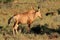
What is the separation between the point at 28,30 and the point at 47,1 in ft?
60.9

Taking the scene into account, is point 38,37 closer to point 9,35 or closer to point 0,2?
point 9,35

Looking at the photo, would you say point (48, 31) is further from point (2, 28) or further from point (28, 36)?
point (2, 28)

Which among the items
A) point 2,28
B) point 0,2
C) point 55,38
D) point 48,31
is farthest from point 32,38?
point 0,2

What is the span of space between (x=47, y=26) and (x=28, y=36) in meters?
2.87

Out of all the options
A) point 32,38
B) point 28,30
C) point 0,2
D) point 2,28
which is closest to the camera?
point 32,38

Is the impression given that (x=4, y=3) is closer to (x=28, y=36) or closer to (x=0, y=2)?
(x=0, y=2)

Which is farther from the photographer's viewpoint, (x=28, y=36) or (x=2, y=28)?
(x=2, y=28)

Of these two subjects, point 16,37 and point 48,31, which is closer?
point 16,37

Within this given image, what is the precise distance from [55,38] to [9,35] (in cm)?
218

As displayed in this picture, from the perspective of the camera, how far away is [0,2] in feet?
100

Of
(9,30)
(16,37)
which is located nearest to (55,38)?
(16,37)

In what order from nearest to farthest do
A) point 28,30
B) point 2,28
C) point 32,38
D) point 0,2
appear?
point 32,38 → point 28,30 → point 2,28 → point 0,2

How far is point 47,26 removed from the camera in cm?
1475

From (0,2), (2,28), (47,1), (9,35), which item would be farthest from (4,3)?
(9,35)
